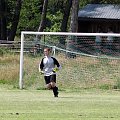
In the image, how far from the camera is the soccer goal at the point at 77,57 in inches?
908

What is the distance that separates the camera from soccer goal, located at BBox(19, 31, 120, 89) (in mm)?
→ 23062

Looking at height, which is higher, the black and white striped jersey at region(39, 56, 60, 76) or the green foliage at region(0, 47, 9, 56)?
the black and white striped jersey at region(39, 56, 60, 76)

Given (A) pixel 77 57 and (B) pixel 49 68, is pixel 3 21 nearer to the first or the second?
(A) pixel 77 57

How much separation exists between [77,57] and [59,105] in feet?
25.0

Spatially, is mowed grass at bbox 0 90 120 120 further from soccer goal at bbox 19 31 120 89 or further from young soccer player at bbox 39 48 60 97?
soccer goal at bbox 19 31 120 89

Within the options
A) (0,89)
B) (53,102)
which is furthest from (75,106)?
(0,89)

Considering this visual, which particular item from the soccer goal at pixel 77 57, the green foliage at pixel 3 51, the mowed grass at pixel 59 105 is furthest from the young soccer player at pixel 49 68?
the green foliage at pixel 3 51

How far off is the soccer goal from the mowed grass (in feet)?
4.31

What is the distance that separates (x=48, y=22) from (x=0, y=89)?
60.8m

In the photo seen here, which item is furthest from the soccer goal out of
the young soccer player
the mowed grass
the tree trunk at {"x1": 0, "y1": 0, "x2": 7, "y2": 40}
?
the tree trunk at {"x1": 0, "y1": 0, "x2": 7, "y2": 40}

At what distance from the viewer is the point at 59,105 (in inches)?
636

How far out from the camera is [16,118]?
42.5 feet

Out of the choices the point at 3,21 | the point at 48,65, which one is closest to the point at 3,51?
the point at 48,65

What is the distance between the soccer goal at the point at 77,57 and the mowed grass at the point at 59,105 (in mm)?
1312
